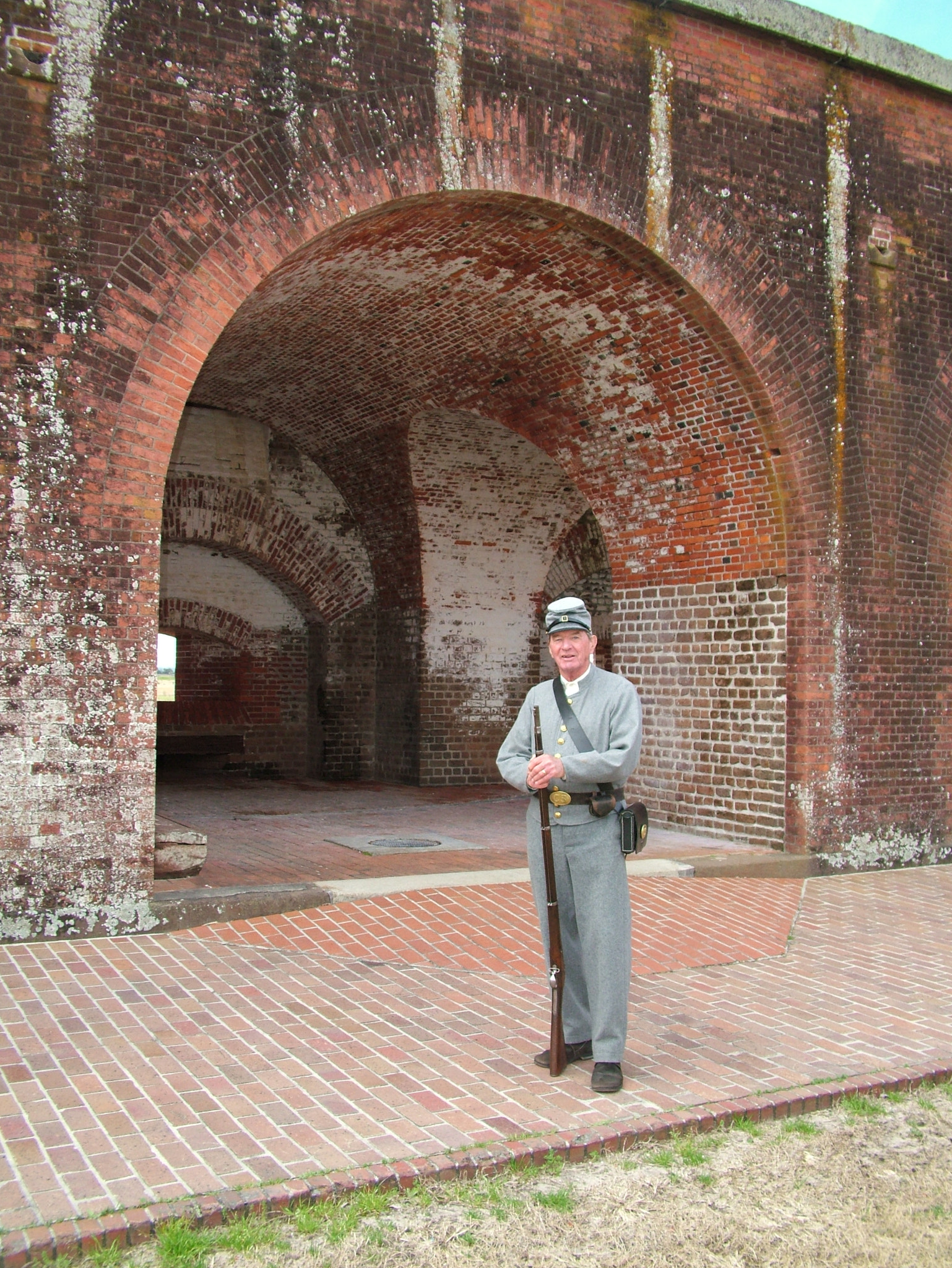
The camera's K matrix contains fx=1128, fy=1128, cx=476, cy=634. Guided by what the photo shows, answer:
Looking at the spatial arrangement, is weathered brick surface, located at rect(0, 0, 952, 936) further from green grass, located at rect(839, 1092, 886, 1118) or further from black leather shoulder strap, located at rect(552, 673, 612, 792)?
green grass, located at rect(839, 1092, 886, 1118)

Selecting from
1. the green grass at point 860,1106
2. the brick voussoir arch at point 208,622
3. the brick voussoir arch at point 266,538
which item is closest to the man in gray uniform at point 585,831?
the green grass at point 860,1106

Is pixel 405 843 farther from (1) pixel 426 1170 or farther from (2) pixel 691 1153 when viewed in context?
(1) pixel 426 1170

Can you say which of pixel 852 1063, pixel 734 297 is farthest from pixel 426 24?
pixel 852 1063

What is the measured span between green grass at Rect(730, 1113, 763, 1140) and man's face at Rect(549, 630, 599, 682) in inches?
65.9

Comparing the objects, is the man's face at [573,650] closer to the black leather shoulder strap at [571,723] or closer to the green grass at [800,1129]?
the black leather shoulder strap at [571,723]

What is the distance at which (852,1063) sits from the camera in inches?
177

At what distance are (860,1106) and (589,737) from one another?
1.67m

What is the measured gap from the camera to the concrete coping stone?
8.20 m

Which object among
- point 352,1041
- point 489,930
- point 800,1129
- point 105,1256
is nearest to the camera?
point 105,1256

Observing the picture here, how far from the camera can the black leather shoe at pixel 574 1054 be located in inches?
169

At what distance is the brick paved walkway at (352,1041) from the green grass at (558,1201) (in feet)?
1.10

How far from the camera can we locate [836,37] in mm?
8727

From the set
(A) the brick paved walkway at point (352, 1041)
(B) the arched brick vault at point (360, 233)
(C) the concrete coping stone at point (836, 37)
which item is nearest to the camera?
(A) the brick paved walkway at point (352, 1041)

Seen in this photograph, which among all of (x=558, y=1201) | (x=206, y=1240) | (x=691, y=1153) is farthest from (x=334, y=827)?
(x=206, y=1240)
